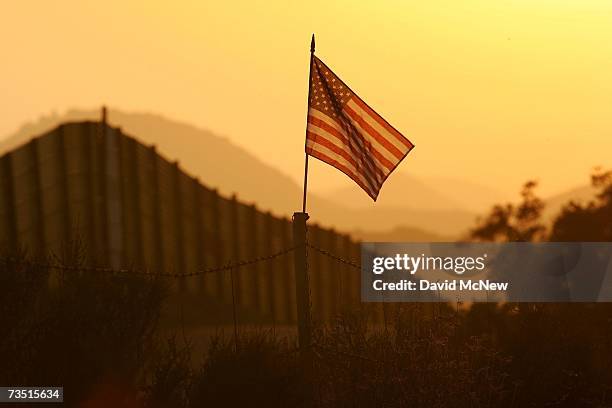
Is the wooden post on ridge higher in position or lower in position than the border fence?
lower

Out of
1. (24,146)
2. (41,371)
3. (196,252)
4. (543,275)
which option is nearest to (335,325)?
(41,371)

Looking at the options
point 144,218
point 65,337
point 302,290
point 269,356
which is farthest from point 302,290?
point 144,218

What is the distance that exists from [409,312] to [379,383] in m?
1.35

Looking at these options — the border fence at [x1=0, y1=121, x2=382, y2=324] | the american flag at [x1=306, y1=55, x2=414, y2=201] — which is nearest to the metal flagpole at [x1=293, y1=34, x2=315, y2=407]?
the american flag at [x1=306, y1=55, x2=414, y2=201]

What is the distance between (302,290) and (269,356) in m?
1.53

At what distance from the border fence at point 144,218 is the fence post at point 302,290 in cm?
1331

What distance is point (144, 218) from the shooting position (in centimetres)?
3338

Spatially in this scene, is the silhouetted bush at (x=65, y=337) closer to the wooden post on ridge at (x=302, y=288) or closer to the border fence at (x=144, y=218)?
the wooden post on ridge at (x=302, y=288)

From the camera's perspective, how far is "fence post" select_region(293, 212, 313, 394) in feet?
40.3

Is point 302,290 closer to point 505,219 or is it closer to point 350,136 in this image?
point 350,136

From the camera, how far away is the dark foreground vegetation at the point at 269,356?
10016 millimetres

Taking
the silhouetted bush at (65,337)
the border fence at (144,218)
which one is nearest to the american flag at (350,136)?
the silhouetted bush at (65,337)

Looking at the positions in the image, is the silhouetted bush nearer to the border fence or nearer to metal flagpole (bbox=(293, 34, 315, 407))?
metal flagpole (bbox=(293, 34, 315, 407))

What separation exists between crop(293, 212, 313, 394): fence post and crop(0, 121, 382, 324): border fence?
1331 centimetres
